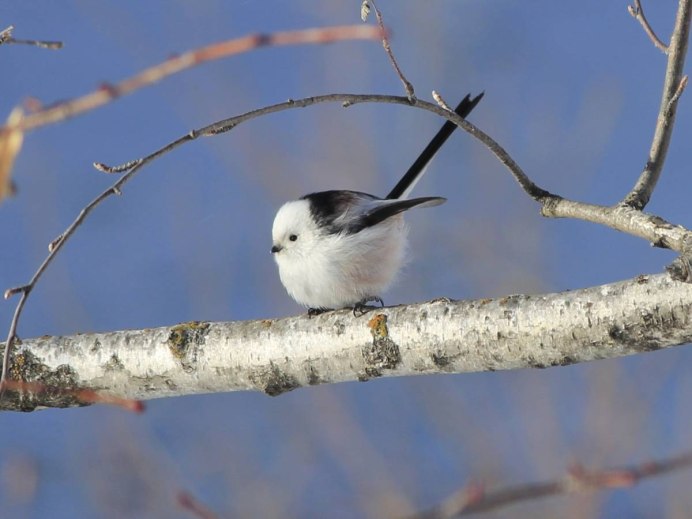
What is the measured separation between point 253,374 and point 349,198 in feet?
2.45

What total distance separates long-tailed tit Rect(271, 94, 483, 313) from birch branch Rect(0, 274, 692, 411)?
401 mm

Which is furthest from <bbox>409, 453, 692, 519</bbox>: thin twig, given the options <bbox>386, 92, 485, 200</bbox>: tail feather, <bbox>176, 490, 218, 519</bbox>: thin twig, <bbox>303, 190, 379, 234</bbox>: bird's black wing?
<bbox>303, 190, 379, 234</bbox>: bird's black wing

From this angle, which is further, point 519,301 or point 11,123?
point 519,301

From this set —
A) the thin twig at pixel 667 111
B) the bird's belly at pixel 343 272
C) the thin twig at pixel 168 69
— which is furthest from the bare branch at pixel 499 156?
the bird's belly at pixel 343 272

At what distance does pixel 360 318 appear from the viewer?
1.54 m

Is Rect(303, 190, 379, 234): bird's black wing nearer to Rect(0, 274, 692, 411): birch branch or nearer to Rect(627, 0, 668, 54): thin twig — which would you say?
Rect(0, 274, 692, 411): birch branch

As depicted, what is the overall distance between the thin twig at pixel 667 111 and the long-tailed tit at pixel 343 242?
687mm

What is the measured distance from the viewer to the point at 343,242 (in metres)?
2.07

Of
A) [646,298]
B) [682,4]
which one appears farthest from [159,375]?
[682,4]

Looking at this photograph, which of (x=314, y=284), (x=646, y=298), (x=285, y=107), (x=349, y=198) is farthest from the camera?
(x=349, y=198)

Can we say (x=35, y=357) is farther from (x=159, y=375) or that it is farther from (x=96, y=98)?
(x=96, y=98)

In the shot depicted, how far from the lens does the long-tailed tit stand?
2016 millimetres

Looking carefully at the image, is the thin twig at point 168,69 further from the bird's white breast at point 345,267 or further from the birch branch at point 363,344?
the bird's white breast at point 345,267

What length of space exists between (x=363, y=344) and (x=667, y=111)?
64 centimetres
